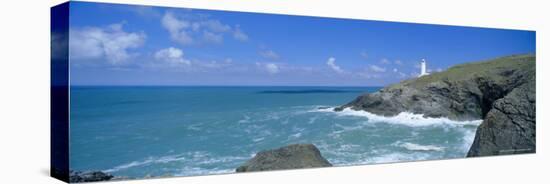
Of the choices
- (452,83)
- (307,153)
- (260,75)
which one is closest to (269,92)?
(260,75)

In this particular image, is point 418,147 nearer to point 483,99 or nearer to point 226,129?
point 483,99

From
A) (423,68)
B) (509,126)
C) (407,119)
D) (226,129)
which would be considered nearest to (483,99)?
(509,126)

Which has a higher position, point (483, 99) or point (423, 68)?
point (423, 68)

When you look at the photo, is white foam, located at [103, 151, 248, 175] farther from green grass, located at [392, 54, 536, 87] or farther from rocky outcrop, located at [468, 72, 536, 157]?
rocky outcrop, located at [468, 72, 536, 157]

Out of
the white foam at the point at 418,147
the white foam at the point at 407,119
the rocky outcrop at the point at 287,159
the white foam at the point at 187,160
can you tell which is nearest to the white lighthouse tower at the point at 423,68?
the white foam at the point at 407,119

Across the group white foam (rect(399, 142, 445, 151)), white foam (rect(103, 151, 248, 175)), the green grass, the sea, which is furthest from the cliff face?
white foam (rect(103, 151, 248, 175))

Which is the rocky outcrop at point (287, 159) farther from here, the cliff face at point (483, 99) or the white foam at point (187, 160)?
the cliff face at point (483, 99)
